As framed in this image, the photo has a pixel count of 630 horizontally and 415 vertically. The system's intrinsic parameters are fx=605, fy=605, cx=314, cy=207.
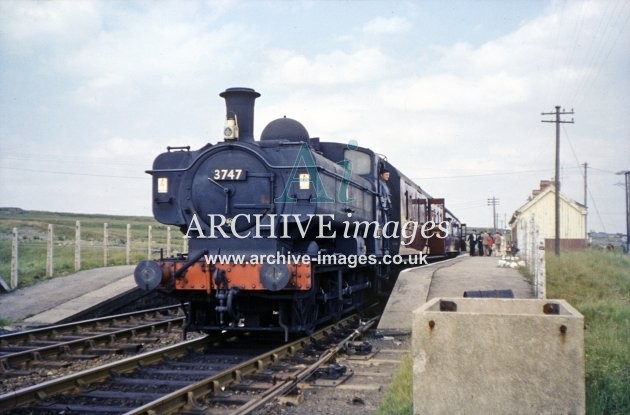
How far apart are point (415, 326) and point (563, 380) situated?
1.00 m

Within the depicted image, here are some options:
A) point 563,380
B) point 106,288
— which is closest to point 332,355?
point 563,380

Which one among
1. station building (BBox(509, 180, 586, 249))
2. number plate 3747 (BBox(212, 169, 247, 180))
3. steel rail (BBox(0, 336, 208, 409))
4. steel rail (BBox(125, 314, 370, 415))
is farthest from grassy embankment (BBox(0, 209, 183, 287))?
station building (BBox(509, 180, 586, 249))

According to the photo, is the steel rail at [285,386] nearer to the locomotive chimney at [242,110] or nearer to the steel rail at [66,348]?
the locomotive chimney at [242,110]

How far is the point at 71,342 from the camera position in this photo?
28.9 ft

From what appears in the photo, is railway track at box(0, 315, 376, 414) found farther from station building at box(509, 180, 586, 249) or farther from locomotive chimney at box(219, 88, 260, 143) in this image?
station building at box(509, 180, 586, 249)

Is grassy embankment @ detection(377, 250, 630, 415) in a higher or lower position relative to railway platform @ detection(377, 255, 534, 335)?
lower

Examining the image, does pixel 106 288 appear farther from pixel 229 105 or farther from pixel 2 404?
pixel 2 404

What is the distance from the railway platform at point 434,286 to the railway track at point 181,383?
197cm

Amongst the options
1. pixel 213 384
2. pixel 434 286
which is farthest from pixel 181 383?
pixel 434 286

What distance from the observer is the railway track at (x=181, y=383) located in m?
5.70

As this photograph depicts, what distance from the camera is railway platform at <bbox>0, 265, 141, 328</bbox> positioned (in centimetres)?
1216

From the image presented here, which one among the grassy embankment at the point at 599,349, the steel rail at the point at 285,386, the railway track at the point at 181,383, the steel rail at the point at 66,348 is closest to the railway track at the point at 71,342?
the steel rail at the point at 66,348

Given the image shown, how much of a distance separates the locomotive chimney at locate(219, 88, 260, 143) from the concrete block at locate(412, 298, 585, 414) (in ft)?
17.9

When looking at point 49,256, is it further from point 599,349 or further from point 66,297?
point 599,349
